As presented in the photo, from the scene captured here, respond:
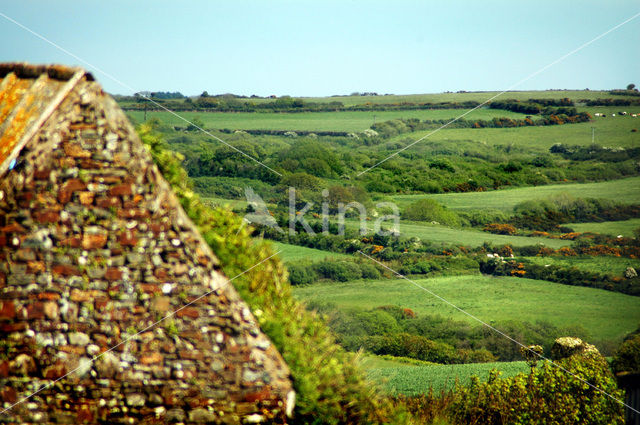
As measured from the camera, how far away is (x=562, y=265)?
1316 inches

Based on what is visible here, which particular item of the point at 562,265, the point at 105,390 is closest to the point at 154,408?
the point at 105,390

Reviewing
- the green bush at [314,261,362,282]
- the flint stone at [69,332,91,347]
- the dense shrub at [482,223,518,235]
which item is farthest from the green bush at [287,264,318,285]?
the dense shrub at [482,223,518,235]

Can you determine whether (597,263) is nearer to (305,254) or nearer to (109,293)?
(305,254)

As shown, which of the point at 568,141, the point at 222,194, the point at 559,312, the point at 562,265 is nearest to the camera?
the point at 222,194

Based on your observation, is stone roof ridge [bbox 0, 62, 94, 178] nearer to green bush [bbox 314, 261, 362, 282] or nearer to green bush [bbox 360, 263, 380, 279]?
green bush [bbox 314, 261, 362, 282]

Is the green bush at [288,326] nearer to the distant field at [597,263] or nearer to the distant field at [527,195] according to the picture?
the distant field at [527,195]

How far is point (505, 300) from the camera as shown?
29.9 meters

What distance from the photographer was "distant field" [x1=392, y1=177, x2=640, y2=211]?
112 feet

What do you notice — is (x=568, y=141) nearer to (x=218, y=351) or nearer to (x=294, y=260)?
(x=294, y=260)

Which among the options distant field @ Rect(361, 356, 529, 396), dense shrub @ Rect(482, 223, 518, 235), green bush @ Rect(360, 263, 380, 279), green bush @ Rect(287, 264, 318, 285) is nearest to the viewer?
distant field @ Rect(361, 356, 529, 396)

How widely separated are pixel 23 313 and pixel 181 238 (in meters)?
1.55

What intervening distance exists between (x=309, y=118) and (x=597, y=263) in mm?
22105

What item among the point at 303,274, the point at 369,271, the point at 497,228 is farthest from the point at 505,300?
the point at 303,274

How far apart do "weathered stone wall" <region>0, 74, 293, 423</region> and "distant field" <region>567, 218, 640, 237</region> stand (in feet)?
122
